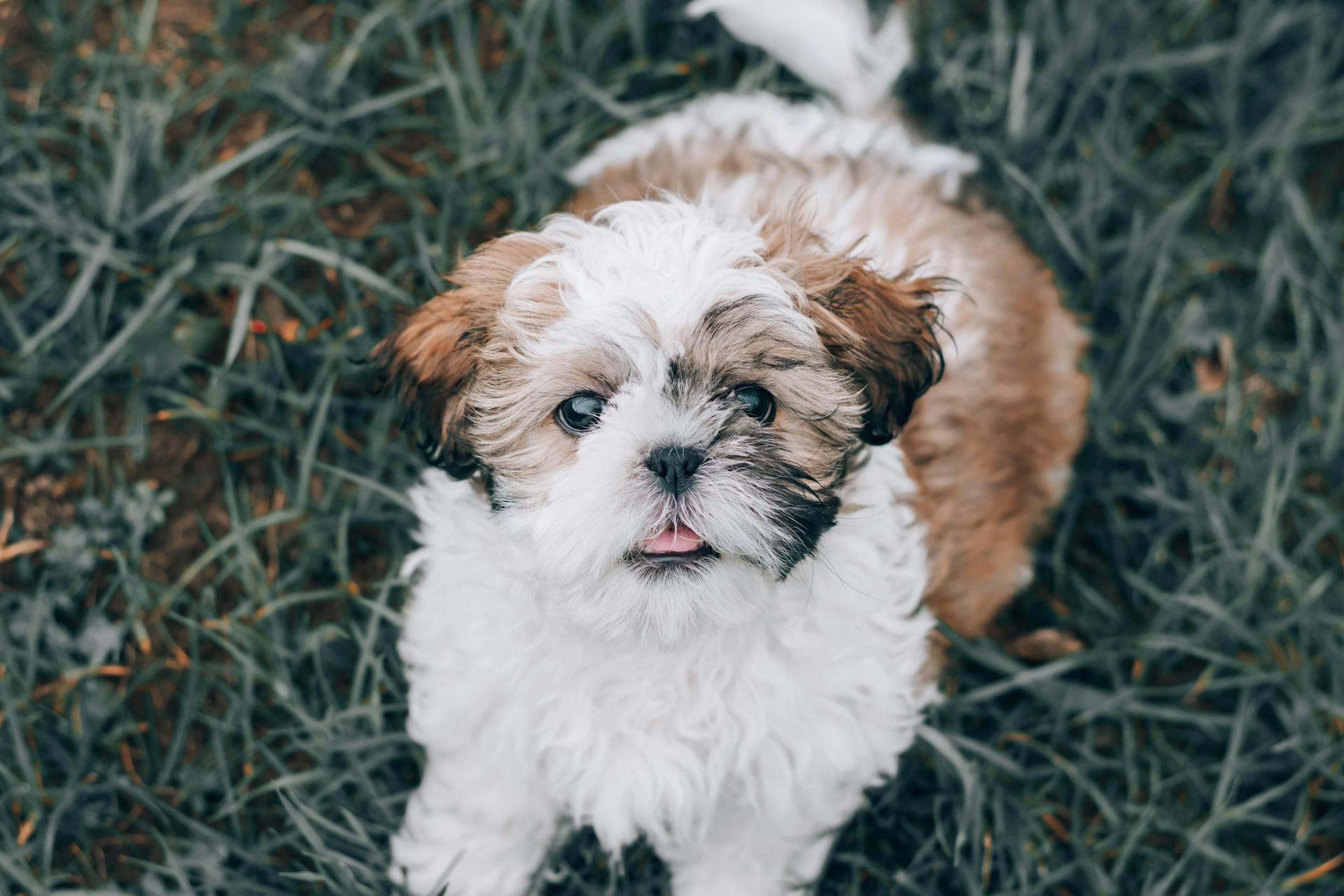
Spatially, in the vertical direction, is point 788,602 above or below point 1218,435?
above

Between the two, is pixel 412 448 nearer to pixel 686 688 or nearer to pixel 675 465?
pixel 686 688

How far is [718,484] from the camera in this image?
6.34 ft

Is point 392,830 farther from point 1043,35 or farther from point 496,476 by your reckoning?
point 1043,35

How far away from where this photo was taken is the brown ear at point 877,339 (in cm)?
220

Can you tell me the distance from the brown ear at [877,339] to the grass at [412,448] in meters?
1.03

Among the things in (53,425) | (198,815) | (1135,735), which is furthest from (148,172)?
(1135,735)

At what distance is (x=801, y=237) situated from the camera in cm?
229

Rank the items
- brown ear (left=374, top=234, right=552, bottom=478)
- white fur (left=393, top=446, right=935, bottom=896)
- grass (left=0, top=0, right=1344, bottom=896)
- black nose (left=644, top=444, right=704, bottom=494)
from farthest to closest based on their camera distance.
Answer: grass (left=0, top=0, right=1344, bottom=896) < white fur (left=393, top=446, right=935, bottom=896) < brown ear (left=374, top=234, right=552, bottom=478) < black nose (left=644, top=444, right=704, bottom=494)

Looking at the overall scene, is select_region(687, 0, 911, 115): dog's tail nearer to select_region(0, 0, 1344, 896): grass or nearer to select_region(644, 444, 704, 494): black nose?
select_region(0, 0, 1344, 896): grass

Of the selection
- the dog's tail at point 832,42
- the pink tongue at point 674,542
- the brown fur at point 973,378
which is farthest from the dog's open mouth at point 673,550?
the dog's tail at point 832,42

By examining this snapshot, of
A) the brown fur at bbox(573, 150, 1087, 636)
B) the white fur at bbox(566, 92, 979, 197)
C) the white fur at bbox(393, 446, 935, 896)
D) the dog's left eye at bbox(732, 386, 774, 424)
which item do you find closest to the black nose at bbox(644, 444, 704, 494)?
the dog's left eye at bbox(732, 386, 774, 424)

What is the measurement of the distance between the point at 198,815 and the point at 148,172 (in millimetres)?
1854

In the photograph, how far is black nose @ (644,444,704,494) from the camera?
6.31 feet

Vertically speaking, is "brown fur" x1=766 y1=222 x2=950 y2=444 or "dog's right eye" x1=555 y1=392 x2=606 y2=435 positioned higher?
"brown fur" x1=766 y1=222 x2=950 y2=444
